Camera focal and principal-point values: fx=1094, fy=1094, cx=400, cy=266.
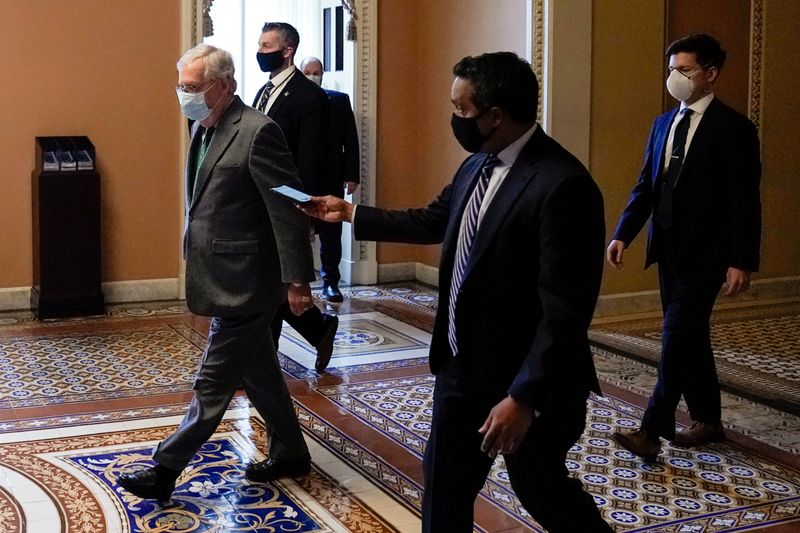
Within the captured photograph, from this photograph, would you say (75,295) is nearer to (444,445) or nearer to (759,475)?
(759,475)

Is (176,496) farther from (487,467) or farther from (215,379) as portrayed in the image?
(487,467)

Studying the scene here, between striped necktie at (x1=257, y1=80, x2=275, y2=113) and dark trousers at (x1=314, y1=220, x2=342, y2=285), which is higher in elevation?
striped necktie at (x1=257, y1=80, x2=275, y2=113)

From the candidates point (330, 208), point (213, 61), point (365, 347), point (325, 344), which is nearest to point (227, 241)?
point (213, 61)

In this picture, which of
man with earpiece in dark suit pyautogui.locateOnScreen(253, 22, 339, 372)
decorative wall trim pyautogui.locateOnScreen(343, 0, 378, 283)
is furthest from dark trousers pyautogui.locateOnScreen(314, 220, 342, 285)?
man with earpiece in dark suit pyautogui.locateOnScreen(253, 22, 339, 372)

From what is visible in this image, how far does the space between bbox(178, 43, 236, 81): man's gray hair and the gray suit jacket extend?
0.41 ft

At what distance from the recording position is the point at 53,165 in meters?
6.82

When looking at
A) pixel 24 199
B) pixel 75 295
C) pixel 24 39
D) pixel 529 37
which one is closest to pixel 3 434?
pixel 75 295

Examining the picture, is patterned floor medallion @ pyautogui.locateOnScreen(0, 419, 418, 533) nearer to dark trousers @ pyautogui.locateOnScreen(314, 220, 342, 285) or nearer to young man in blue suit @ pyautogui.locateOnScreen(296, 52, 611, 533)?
young man in blue suit @ pyautogui.locateOnScreen(296, 52, 611, 533)

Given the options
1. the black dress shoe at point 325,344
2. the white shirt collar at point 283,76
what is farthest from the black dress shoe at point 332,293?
the white shirt collar at point 283,76

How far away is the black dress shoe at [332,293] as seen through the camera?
25.1 ft

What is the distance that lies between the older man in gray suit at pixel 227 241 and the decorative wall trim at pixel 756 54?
509 cm

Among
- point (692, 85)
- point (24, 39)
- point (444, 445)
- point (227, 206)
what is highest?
point (24, 39)

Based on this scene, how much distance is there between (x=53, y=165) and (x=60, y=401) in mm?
2286

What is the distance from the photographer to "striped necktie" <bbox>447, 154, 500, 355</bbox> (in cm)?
251
